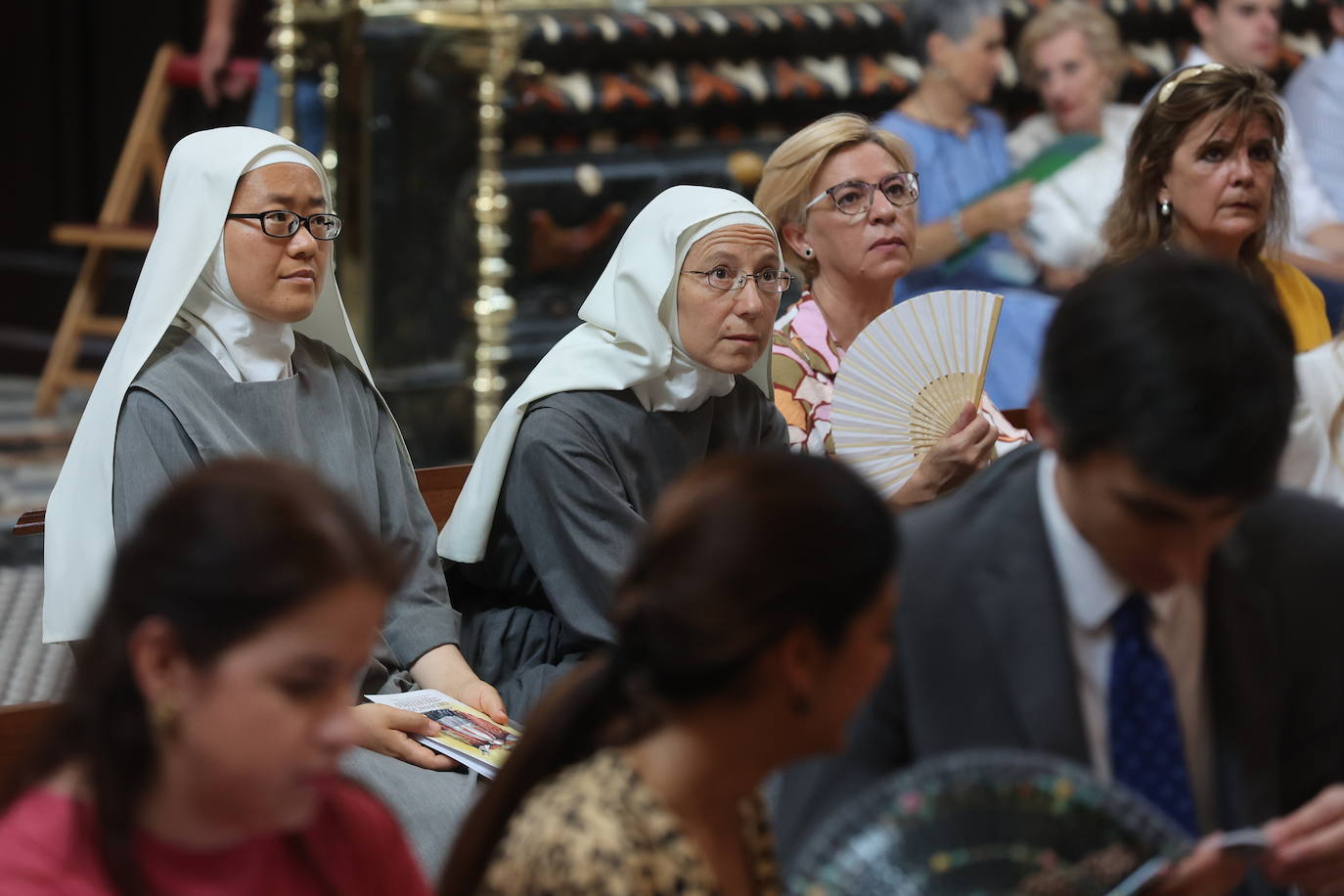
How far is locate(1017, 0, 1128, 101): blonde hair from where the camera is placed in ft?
23.0

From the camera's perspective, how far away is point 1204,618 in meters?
2.01

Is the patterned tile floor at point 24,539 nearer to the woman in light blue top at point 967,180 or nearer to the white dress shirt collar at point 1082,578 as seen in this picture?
the white dress shirt collar at point 1082,578

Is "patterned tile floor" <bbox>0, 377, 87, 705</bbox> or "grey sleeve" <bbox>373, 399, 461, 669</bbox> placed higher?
"grey sleeve" <bbox>373, 399, 461, 669</bbox>

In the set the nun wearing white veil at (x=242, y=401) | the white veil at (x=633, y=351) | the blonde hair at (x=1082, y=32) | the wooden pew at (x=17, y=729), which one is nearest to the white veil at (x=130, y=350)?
the nun wearing white veil at (x=242, y=401)

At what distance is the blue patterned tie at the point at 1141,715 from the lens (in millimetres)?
1943

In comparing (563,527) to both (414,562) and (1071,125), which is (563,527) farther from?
(1071,125)

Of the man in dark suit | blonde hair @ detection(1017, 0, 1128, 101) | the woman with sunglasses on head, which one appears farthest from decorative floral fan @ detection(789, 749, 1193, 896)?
blonde hair @ detection(1017, 0, 1128, 101)

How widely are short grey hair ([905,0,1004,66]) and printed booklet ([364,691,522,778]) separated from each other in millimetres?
4268

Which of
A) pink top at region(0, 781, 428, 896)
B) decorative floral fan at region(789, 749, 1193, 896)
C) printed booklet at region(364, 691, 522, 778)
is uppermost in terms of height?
decorative floral fan at region(789, 749, 1193, 896)

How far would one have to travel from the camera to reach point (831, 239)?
4348 mm

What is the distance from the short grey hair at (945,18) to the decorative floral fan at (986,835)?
212 inches

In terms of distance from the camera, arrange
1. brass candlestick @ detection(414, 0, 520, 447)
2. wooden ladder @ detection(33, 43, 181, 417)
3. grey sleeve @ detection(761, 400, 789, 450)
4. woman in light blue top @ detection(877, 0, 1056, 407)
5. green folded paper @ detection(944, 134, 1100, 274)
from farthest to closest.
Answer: wooden ladder @ detection(33, 43, 181, 417) → brass candlestick @ detection(414, 0, 520, 447) → green folded paper @ detection(944, 134, 1100, 274) → woman in light blue top @ detection(877, 0, 1056, 407) → grey sleeve @ detection(761, 400, 789, 450)

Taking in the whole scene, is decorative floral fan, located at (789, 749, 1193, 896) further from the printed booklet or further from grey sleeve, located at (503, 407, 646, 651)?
→ grey sleeve, located at (503, 407, 646, 651)

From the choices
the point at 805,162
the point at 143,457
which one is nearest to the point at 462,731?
the point at 143,457
